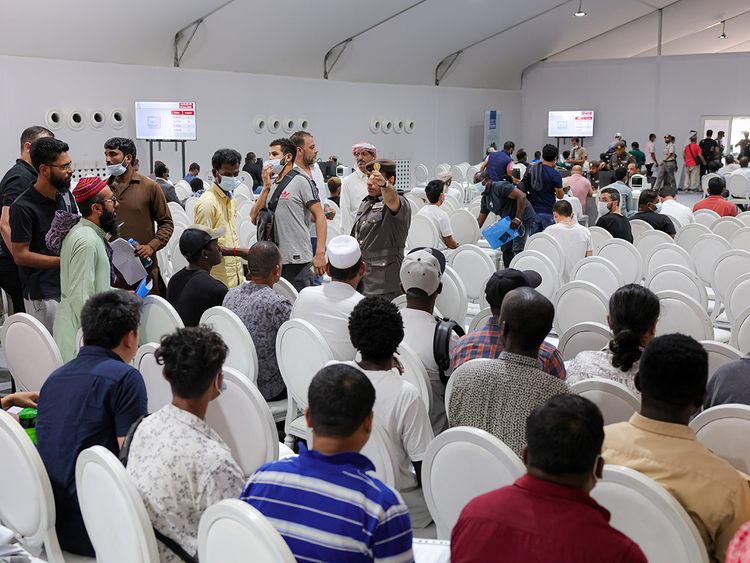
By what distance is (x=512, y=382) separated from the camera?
9.21 ft

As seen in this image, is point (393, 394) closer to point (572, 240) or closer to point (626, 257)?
point (626, 257)

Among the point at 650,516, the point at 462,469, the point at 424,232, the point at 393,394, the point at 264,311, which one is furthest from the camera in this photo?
the point at 424,232

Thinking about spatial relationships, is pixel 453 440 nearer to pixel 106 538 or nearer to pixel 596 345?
pixel 106 538

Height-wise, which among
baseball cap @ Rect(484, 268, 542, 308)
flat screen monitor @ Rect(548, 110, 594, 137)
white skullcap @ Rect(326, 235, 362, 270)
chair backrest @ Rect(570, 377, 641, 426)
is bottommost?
chair backrest @ Rect(570, 377, 641, 426)

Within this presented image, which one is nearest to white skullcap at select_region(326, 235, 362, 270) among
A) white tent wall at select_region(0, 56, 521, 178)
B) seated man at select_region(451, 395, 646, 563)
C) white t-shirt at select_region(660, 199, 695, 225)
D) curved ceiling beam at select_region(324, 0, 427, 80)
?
seated man at select_region(451, 395, 646, 563)

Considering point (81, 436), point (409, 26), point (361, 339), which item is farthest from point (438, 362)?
point (409, 26)

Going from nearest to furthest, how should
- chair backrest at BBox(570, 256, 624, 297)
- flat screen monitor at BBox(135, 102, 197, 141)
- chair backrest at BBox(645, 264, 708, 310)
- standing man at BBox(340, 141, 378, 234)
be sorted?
1. chair backrest at BBox(645, 264, 708, 310)
2. chair backrest at BBox(570, 256, 624, 297)
3. standing man at BBox(340, 141, 378, 234)
4. flat screen monitor at BBox(135, 102, 197, 141)

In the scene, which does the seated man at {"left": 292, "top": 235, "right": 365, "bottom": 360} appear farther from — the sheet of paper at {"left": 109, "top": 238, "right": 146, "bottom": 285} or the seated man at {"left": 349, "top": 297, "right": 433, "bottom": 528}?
the sheet of paper at {"left": 109, "top": 238, "right": 146, "bottom": 285}

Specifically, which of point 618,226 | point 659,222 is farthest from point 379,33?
point 618,226

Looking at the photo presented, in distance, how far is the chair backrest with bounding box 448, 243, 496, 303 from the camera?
6.20 meters

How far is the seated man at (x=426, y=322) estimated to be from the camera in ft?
12.4

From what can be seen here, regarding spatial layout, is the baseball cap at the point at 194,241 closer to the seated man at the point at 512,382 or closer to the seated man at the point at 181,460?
the seated man at the point at 512,382

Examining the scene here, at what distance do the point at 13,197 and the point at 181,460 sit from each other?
11.8 feet

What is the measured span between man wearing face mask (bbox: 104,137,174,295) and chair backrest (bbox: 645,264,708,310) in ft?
11.3
